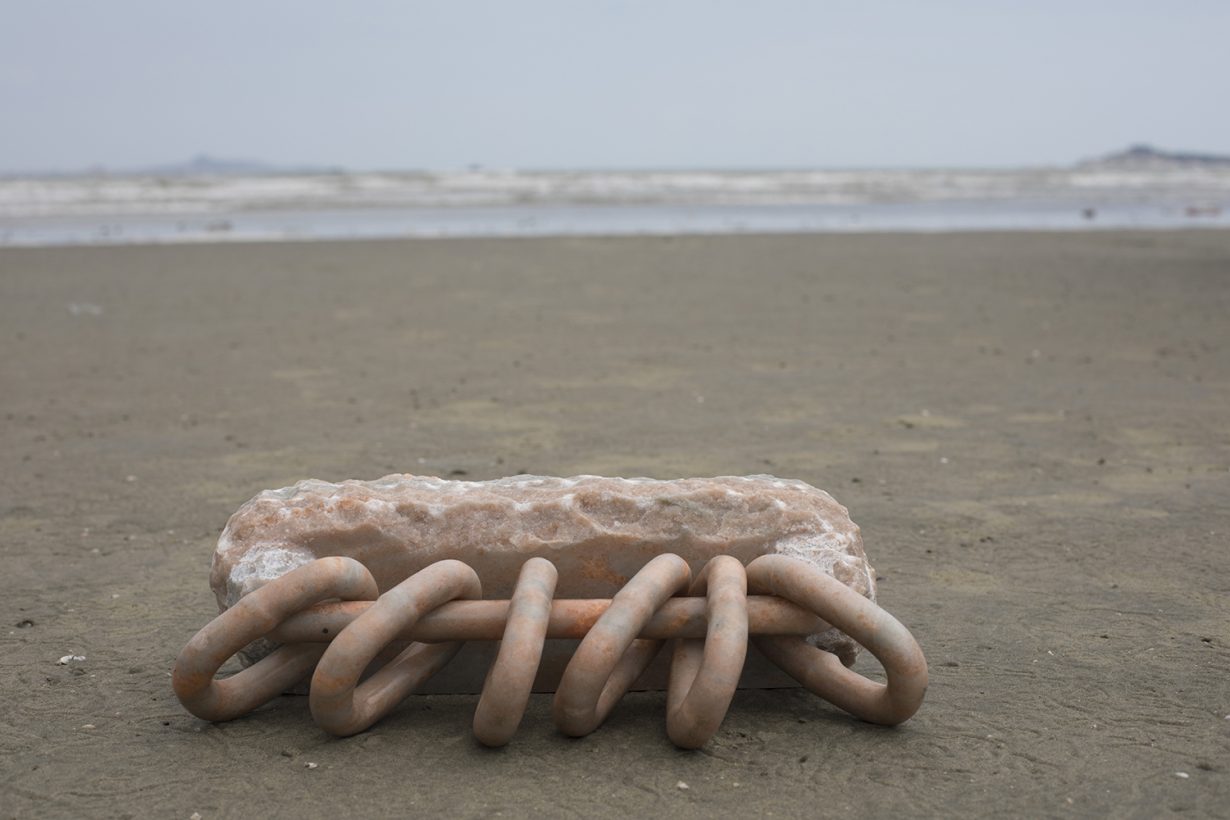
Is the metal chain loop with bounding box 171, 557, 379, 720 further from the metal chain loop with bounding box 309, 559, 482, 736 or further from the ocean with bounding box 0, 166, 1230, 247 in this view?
the ocean with bounding box 0, 166, 1230, 247

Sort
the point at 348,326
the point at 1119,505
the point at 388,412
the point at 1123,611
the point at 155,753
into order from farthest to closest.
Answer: the point at 348,326 < the point at 388,412 < the point at 1119,505 < the point at 1123,611 < the point at 155,753

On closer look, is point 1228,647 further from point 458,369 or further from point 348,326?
point 348,326

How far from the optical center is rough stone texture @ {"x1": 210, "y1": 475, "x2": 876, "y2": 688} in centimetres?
415

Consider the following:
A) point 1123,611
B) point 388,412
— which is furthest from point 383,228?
point 1123,611

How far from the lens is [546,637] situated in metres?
3.98

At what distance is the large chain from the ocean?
21.7 metres

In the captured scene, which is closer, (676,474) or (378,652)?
(378,652)

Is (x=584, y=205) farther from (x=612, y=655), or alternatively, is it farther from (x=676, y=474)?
(x=612, y=655)

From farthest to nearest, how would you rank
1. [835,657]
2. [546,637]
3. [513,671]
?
1. [835,657]
2. [546,637]
3. [513,671]

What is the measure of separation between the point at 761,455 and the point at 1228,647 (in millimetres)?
3525

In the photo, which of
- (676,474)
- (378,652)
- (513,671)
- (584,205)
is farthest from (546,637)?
(584,205)

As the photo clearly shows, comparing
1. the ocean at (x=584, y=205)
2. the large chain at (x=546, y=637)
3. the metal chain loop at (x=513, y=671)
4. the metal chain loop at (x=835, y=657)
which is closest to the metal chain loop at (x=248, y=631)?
the large chain at (x=546, y=637)

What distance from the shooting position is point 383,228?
2853 cm

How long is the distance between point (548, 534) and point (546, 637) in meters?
0.37
